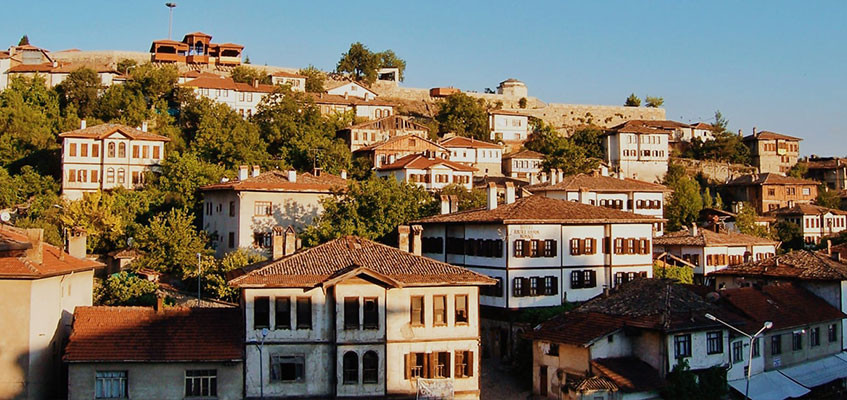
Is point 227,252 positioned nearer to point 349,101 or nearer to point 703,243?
point 703,243

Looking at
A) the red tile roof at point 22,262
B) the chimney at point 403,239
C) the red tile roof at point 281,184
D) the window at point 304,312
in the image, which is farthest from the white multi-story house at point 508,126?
the red tile roof at point 22,262

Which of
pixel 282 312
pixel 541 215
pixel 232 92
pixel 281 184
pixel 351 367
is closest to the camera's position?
pixel 282 312

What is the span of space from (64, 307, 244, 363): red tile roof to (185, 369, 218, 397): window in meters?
0.57

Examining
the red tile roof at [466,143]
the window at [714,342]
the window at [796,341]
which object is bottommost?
the window at [796,341]

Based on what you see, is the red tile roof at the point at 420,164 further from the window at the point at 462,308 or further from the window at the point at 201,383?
the window at the point at 201,383

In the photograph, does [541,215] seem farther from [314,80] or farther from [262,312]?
[314,80]

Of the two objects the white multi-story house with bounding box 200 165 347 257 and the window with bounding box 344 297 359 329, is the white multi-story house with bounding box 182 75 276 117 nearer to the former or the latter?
the white multi-story house with bounding box 200 165 347 257

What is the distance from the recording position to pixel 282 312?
29.8 m

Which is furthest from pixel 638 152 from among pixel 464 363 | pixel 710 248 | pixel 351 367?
pixel 351 367

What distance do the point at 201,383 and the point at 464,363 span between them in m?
9.14

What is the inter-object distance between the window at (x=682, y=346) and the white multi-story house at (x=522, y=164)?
5254 centimetres

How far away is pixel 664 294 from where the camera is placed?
33594 millimetres

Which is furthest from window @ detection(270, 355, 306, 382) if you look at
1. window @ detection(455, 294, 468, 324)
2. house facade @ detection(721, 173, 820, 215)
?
house facade @ detection(721, 173, 820, 215)

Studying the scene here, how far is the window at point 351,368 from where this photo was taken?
2994cm
